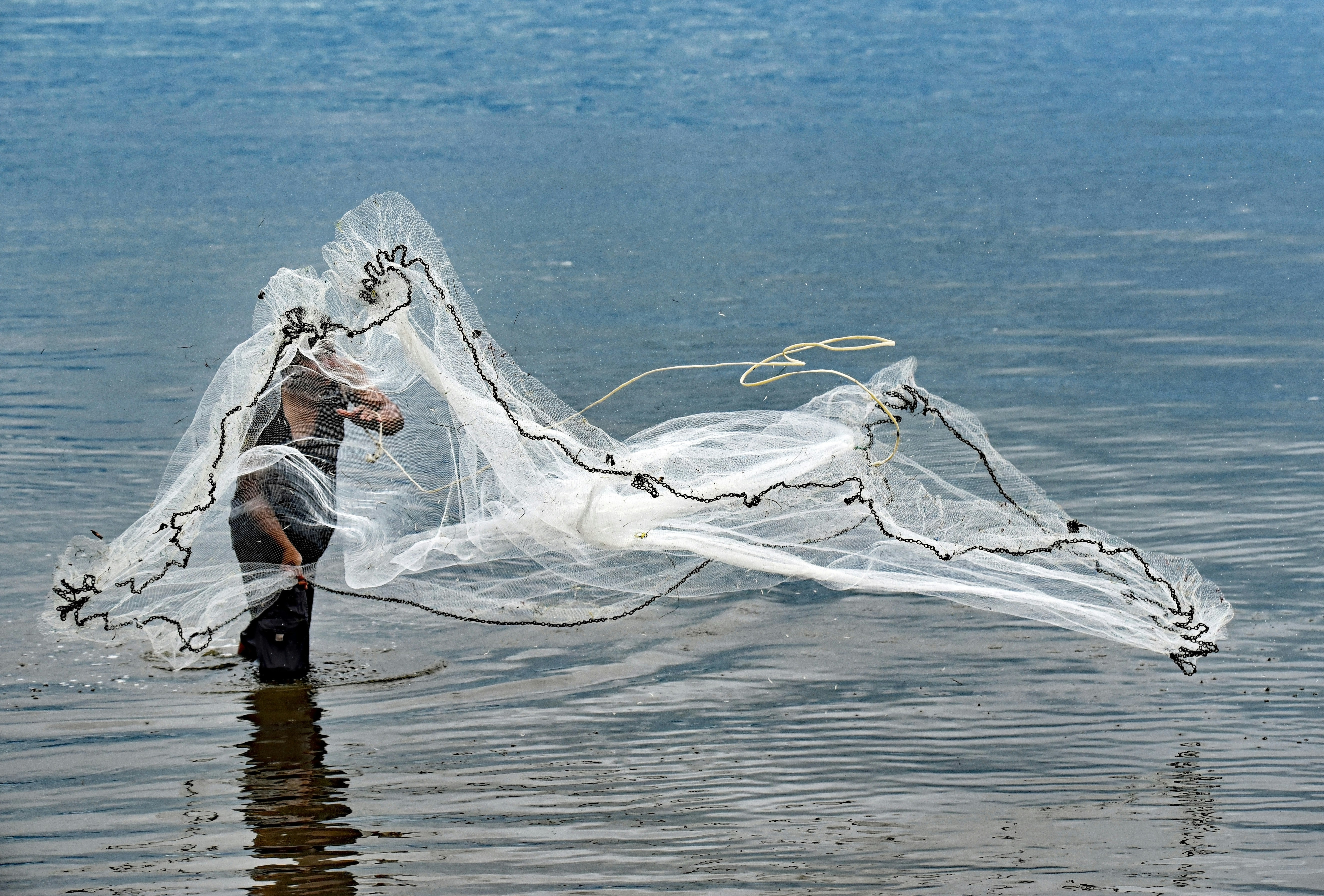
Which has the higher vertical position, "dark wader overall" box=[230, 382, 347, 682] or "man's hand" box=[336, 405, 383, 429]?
"man's hand" box=[336, 405, 383, 429]

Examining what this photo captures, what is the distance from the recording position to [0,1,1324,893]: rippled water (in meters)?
5.39

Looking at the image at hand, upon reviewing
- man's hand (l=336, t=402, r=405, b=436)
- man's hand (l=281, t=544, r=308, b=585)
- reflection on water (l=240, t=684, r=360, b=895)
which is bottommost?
reflection on water (l=240, t=684, r=360, b=895)

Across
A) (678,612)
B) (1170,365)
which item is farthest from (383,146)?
(678,612)

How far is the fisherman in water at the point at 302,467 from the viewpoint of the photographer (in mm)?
6004

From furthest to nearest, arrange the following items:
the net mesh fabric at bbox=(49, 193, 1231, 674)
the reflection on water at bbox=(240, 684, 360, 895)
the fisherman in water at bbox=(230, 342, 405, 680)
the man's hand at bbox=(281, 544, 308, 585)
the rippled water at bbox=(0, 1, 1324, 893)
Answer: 1. the man's hand at bbox=(281, 544, 308, 585)
2. the fisherman in water at bbox=(230, 342, 405, 680)
3. the net mesh fabric at bbox=(49, 193, 1231, 674)
4. the rippled water at bbox=(0, 1, 1324, 893)
5. the reflection on water at bbox=(240, 684, 360, 895)

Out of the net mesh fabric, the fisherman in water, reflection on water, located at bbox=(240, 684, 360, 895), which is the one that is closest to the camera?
reflection on water, located at bbox=(240, 684, 360, 895)

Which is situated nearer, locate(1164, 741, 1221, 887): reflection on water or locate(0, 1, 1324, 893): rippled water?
locate(1164, 741, 1221, 887): reflection on water

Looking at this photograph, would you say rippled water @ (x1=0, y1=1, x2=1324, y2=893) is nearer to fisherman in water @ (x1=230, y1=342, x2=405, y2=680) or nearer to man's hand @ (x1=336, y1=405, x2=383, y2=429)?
fisherman in water @ (x1=230, y1=342, x2=405, y2=680)

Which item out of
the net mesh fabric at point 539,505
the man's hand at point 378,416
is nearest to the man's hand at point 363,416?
the man's hand at point 378,416

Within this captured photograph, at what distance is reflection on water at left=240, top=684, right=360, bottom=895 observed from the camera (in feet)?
16.8

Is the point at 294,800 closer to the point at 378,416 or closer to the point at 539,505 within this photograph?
the point at 539,505

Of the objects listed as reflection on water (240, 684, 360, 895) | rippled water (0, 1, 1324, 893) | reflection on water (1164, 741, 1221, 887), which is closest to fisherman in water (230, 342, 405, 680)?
reflection on water (240, 684, 360, 895)

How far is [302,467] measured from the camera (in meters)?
6.04

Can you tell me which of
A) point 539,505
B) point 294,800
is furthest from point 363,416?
point 294,800
